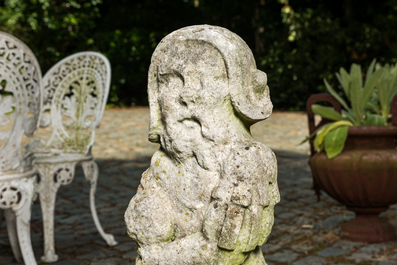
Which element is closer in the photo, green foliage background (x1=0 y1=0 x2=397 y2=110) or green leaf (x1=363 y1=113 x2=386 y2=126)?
green leaf (x1=363 y1=113 x2=386 y2=126)

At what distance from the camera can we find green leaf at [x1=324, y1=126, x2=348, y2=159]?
395cm

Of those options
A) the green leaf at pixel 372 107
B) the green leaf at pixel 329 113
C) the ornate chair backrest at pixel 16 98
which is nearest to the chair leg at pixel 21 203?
the ornate chair backrest at pixel 16 98

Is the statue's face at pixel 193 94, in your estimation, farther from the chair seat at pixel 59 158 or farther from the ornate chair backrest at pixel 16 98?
the chair seat at pixel 59 158

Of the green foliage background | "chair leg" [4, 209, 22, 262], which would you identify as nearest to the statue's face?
"chair leg" [4, 209, 22, 262]

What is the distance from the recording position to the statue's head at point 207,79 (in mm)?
1833

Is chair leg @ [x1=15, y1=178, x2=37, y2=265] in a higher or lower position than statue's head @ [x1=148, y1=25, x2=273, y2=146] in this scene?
lower

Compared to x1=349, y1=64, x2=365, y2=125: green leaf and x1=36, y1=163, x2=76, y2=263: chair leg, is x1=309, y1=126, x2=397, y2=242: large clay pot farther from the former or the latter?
x1=36, y1=163, x2=76, y2=263: chair leg

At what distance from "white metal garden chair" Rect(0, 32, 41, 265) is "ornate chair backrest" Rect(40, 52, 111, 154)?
796 millimetres

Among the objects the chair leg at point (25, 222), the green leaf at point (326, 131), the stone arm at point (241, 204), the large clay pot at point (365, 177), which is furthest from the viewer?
the green leaf at point (326, 131)

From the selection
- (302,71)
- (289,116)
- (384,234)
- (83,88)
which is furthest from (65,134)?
(302,71)

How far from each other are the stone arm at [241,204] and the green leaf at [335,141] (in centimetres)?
231

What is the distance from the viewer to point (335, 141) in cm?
396

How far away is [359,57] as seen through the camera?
1306 cm

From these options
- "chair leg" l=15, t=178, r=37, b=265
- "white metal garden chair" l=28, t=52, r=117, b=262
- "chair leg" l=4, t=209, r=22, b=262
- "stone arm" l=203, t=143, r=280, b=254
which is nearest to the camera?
"stone arm" l=203, t=143, r=280, b=254
